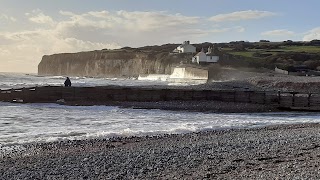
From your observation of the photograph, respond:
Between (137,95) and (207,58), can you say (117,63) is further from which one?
(137,95)

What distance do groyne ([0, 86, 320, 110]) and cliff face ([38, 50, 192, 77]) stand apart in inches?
2867

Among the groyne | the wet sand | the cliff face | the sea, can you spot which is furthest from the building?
the wet sand

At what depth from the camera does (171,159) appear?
12.6 metres

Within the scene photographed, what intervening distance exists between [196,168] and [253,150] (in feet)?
A: 10.2

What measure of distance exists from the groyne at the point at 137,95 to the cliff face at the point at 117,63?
72.8m

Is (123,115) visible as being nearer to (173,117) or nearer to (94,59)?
(173,117)

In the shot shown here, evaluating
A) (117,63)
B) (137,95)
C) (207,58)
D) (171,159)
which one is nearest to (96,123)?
(171,159)

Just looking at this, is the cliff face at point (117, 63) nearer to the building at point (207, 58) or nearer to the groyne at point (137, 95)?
the building at point (207, 58)

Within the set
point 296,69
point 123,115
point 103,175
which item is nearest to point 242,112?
point 123,115

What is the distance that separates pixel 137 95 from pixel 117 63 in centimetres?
11856

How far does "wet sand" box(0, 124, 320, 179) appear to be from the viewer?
416 inches

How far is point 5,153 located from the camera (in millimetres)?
14594

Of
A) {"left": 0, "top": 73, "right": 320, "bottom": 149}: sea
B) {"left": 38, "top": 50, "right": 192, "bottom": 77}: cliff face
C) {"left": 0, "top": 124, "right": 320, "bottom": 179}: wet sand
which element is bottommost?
{"left": 0, "top": 73, "right": 320, "bottom": 149}: sea

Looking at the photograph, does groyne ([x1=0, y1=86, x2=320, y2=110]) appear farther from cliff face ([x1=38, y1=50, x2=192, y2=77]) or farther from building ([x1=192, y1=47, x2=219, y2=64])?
cliff face ([x1=38, y1=50, x2=192, y2=77])
